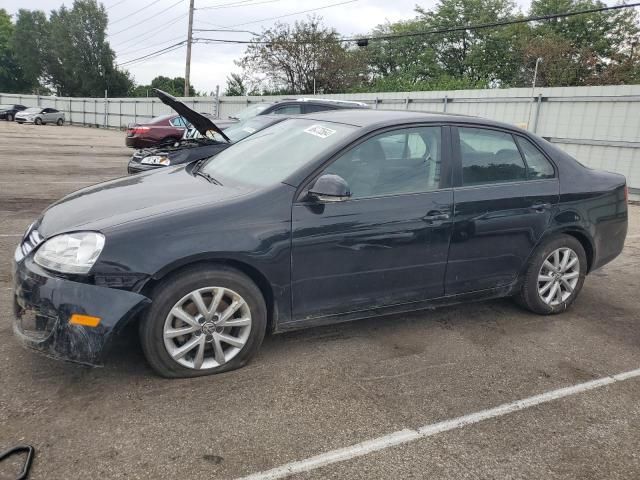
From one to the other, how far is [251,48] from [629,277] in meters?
40.2

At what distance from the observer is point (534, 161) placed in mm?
4320

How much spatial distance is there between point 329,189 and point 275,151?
844mm

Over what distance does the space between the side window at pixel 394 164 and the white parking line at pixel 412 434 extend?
1.49 m

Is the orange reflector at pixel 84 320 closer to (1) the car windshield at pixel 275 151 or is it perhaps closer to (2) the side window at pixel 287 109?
(1) the car windshield at pixel 275 151

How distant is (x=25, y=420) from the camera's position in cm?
268

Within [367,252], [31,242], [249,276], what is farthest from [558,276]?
[31,242]

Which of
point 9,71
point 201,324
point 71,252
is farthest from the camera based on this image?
point 9,71

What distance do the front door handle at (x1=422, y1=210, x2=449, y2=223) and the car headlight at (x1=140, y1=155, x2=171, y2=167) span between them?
543 centimetres

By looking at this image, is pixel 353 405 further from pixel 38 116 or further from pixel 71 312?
pixel 38 116

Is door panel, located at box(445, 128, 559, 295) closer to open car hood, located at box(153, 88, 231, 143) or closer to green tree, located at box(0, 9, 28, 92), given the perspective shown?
open car hood, located at box(153, 88, 231, 143)

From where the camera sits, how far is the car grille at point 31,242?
309 centimetres

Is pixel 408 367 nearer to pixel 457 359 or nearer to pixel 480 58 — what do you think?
pixel 457 359

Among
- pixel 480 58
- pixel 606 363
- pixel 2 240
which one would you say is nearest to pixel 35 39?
pixel 480 58

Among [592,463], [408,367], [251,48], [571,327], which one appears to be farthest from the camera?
[251,48]
